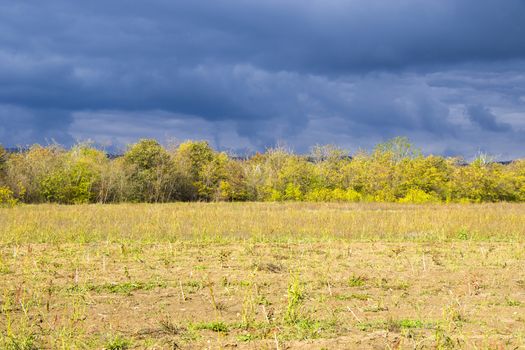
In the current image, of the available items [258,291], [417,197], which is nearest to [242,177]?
[417,197]

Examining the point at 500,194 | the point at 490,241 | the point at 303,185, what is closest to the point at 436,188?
the point at 500,194

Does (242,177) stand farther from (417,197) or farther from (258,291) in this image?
(258,291)

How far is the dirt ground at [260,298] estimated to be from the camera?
6.47 m

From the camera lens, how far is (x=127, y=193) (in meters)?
47.0

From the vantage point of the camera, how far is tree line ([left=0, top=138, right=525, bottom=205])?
144 feet

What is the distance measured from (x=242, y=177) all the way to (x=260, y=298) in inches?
1906

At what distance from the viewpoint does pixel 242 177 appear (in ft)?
187

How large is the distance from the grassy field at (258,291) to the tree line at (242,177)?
27615 millimetres

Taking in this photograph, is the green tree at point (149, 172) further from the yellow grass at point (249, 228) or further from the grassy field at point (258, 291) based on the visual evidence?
the grassy field at point (258, 291)

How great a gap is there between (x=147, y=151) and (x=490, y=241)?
132 ft

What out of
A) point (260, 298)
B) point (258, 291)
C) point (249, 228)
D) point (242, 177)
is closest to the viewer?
point (260, 298)

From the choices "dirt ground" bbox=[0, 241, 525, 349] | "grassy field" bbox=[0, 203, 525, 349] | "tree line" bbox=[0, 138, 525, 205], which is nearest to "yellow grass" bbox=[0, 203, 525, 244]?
"grassy field" bbox=[0, 203, 525, 349]

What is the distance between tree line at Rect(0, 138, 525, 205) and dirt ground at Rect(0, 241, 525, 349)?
102 ft

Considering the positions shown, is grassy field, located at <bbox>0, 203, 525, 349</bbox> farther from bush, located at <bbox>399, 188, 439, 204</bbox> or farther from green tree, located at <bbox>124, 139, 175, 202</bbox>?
green tree, located at <bbox>124, 139, 175, 202</bbox>
